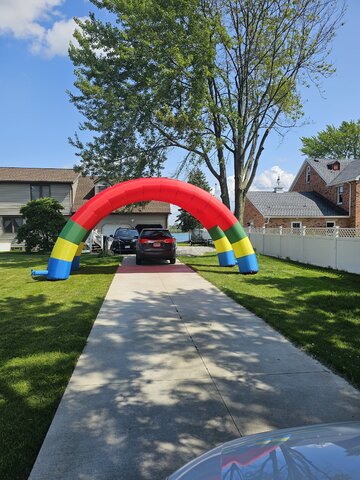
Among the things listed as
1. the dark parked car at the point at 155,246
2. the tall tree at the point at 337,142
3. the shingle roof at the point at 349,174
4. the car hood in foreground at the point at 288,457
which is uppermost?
the tall tree at the point at 337,142

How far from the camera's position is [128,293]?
30.9ft

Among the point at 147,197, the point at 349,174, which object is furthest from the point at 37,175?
the point at 349,174

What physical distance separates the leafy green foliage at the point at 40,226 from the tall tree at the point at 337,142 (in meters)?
46.5

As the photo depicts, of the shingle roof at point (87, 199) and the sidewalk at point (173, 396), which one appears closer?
the sidewalk at point (173, 396)

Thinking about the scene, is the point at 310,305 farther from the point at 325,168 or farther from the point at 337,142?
the point at 337,142

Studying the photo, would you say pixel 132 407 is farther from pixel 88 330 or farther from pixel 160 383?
pixel 88 330

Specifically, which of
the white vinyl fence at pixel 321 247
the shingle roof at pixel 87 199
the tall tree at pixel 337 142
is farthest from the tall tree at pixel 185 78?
the tall tree at pixel 337 142

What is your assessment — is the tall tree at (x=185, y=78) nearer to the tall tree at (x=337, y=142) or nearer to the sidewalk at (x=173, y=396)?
the sidewalk at (x=173, y=396)

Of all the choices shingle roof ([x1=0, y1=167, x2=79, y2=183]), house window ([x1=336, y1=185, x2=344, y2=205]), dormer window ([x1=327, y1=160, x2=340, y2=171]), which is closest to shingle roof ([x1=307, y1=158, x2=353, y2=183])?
dormer window ([x1=327, y1=160, x2=340, y2=171])

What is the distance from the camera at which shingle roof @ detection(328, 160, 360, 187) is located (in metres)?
32.6

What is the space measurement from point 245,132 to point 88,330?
15978 mm

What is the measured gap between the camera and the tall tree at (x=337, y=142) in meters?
55.4

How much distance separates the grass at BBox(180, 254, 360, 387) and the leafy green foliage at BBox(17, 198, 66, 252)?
13369 millimetres

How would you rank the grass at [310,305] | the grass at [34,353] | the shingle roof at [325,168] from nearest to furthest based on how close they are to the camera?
the grass at [34,353]
the grass at [310,305]
the shingle roof at [325,168]
